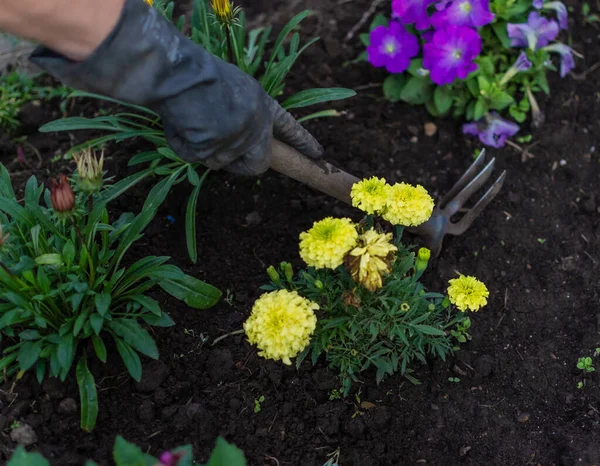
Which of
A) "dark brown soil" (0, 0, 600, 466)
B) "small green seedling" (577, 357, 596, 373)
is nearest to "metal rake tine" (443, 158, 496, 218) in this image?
"dark brown soil" (0, 0, 600, 466)

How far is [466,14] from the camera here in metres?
2.99

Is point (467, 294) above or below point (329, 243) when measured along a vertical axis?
below

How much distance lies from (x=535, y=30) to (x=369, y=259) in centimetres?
171

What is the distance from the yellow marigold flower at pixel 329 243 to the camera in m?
1.95

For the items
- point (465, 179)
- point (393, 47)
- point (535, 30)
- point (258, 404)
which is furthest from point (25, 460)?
point (535, 30)

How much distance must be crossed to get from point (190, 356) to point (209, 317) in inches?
6.6

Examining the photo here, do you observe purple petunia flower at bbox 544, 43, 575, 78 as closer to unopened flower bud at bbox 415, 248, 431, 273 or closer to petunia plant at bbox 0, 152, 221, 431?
unopened flower bud at bbox 415, 248, 431, 273

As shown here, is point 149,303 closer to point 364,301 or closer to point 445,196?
point 364,301

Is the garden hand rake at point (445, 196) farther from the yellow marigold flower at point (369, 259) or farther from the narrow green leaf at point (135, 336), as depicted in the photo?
the narrow green leaf at point (135, 336)

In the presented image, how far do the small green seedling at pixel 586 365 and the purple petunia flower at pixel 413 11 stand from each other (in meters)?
1.51

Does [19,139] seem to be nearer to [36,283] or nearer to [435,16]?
[36,283]

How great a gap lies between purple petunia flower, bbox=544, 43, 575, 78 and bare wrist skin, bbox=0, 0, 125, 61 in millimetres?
2136

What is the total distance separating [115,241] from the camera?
2.66 meters

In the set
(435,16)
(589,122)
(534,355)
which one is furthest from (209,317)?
(589,122)
